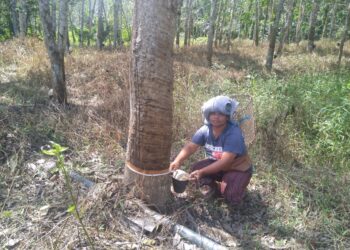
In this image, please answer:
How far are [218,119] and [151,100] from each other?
0.70 metres

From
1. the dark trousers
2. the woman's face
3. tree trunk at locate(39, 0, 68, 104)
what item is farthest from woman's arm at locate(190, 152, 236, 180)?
tree trunk at locate(39, 0, 68, 104)

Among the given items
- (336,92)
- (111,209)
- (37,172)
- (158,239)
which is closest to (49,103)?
(37,172)

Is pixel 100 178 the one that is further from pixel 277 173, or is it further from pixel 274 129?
pixel 274 129

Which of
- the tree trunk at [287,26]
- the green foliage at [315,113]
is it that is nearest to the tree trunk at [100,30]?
the tree trunk at [287,26]

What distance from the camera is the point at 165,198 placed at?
278 centimetres

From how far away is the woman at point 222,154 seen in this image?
2.80 metres

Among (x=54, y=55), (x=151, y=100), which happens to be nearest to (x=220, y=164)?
(x=151, y=100)

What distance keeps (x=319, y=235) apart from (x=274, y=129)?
176 centimetres

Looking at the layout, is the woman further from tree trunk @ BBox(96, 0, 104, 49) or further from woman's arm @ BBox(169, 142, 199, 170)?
tree trunk @ BBox(96, 0, 104, 49)

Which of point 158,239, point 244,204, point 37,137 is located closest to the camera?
point 158,239

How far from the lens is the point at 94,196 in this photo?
2695mm

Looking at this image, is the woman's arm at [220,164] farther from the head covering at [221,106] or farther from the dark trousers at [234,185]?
the head covering at [221,106]

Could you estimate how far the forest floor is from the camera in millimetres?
2455

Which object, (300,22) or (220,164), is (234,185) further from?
(300,22)
